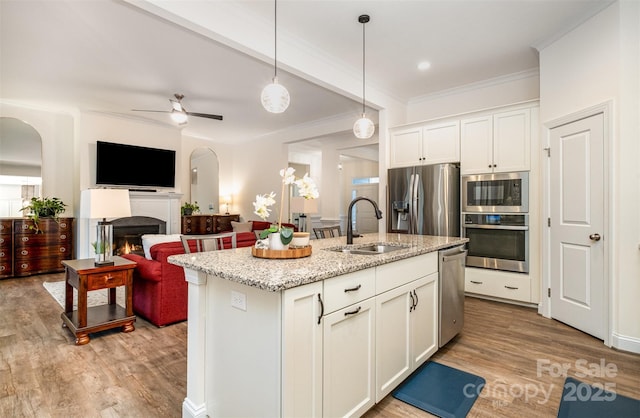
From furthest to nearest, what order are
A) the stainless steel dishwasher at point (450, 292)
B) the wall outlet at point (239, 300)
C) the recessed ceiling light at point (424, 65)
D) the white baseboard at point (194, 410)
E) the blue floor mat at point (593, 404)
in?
the recessed ceiling light at point (424, 65) < the stainless steel dishwasher at point (450, 292) < the blue floor mat at point (593, 404) < the white baseboard at point (194, 410) < the wall outlet at point (239, 300)

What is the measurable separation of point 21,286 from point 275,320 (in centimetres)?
542

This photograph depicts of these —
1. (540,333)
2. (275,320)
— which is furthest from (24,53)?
(540,333)

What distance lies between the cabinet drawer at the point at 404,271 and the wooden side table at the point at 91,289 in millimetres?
2470

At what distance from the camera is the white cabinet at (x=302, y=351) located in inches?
52.6

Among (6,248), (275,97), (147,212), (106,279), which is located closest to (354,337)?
(275,97)

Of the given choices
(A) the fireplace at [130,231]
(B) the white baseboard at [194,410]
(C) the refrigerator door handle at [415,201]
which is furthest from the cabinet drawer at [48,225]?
(C) the refrigerator door handle at [415,201]

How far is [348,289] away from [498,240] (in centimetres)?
309

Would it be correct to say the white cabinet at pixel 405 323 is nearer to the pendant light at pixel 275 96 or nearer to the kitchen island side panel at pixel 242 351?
the kitchen island side panel at pixel 242 351

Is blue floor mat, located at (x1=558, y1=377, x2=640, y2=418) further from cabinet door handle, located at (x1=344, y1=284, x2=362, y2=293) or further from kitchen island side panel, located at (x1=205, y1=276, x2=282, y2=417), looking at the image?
kitchen island side panel, located at (x1=205, y1=276, x2=282, y2=417)

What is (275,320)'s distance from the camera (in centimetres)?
136

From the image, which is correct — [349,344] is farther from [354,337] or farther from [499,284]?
[499,284]

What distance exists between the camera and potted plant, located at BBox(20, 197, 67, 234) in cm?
531

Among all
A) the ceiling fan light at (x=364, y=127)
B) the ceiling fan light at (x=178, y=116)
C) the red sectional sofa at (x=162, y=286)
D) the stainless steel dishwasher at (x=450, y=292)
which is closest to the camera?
the stainless steel dishwasher at (x=450, y=292)

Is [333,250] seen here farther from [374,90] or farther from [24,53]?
[24,53]
